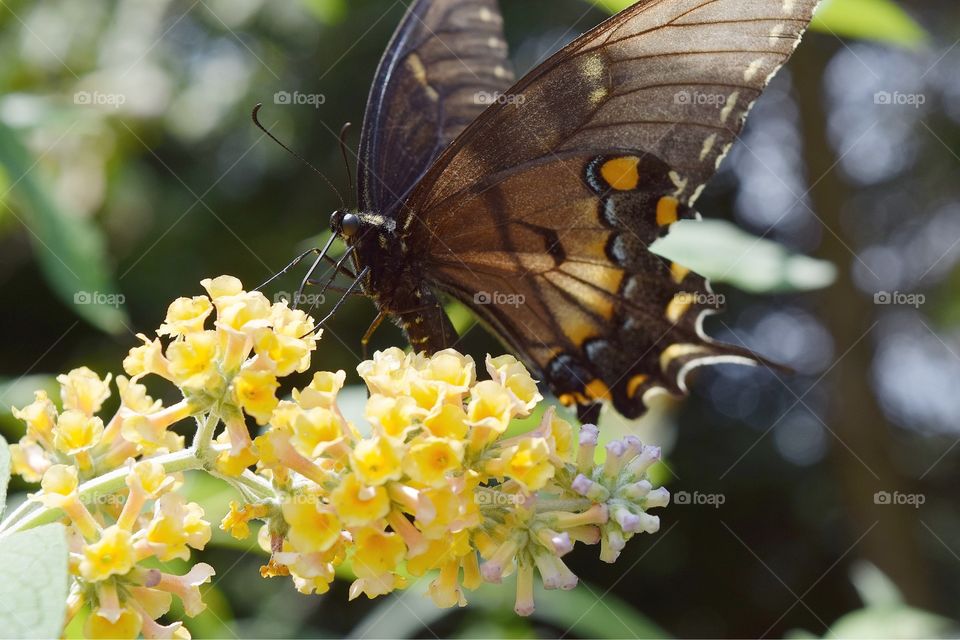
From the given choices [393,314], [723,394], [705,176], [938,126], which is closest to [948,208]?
[938,126]

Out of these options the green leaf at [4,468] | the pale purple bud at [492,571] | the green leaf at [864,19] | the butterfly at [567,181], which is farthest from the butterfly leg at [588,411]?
the green leaf at [4,468]

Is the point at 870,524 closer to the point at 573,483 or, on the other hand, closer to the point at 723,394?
the point at 723,394

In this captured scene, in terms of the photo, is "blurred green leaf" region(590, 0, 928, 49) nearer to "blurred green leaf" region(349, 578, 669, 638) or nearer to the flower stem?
the flower stem

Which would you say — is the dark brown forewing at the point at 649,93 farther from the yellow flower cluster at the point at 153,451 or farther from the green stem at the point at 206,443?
the green stem at the point at 206,443

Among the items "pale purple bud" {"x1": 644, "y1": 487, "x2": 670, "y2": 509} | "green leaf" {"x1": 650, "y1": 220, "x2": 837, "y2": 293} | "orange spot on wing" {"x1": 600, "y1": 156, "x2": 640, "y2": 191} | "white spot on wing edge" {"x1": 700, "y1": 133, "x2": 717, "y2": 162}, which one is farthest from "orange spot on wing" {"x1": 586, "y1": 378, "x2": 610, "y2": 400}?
"pale purple bud" {"x1": 644, "y1": 487, "x2": 670, "y2": 509}

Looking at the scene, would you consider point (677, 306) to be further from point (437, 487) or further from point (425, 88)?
point (437, 487)

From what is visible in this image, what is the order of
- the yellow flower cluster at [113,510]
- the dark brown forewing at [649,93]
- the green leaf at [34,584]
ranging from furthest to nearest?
the dark brown forewing at [649,93]
the yellow flower cluster at [113,510]
the green leaf at [34,584]

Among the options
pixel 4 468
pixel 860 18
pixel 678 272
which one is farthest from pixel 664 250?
pixel 4 468

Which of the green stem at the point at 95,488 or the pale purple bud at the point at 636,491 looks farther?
the pale purple bud at the point at 636,491
